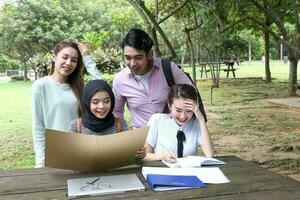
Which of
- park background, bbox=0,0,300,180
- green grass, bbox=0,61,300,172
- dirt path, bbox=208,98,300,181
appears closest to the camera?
dirt path, bbox=208,98,300,181

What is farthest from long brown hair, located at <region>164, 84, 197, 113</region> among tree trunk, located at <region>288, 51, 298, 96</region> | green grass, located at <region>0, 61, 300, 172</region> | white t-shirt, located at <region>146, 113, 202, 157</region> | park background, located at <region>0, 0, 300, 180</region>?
tree trunk, located at <region>288, 51, 298, 96</region>

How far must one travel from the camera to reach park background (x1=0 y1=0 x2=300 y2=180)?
19.7 ft

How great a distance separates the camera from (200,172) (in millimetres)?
2055

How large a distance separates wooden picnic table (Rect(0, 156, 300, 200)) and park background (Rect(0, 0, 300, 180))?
8.35ft

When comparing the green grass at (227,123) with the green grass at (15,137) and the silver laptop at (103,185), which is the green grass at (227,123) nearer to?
the green grass at (15,137)

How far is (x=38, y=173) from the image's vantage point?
2115 mm

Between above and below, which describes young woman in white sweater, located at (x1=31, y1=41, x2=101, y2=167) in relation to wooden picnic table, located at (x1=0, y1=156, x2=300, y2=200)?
above

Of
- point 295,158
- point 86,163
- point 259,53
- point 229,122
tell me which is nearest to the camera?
point 86,163

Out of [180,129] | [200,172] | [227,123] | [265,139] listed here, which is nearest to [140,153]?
[200,172]

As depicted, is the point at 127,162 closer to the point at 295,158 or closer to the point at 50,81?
the point at 50,81

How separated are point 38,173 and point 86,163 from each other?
29cm

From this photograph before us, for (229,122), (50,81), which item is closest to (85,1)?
(229,122)

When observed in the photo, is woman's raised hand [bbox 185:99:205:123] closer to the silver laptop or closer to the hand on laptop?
the hand on laptop

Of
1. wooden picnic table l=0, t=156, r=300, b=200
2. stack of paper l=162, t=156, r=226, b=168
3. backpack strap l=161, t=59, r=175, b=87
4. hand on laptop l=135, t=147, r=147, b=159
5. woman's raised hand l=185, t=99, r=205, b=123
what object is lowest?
wooden picnic table l=0, t=156, r=300, b=200
